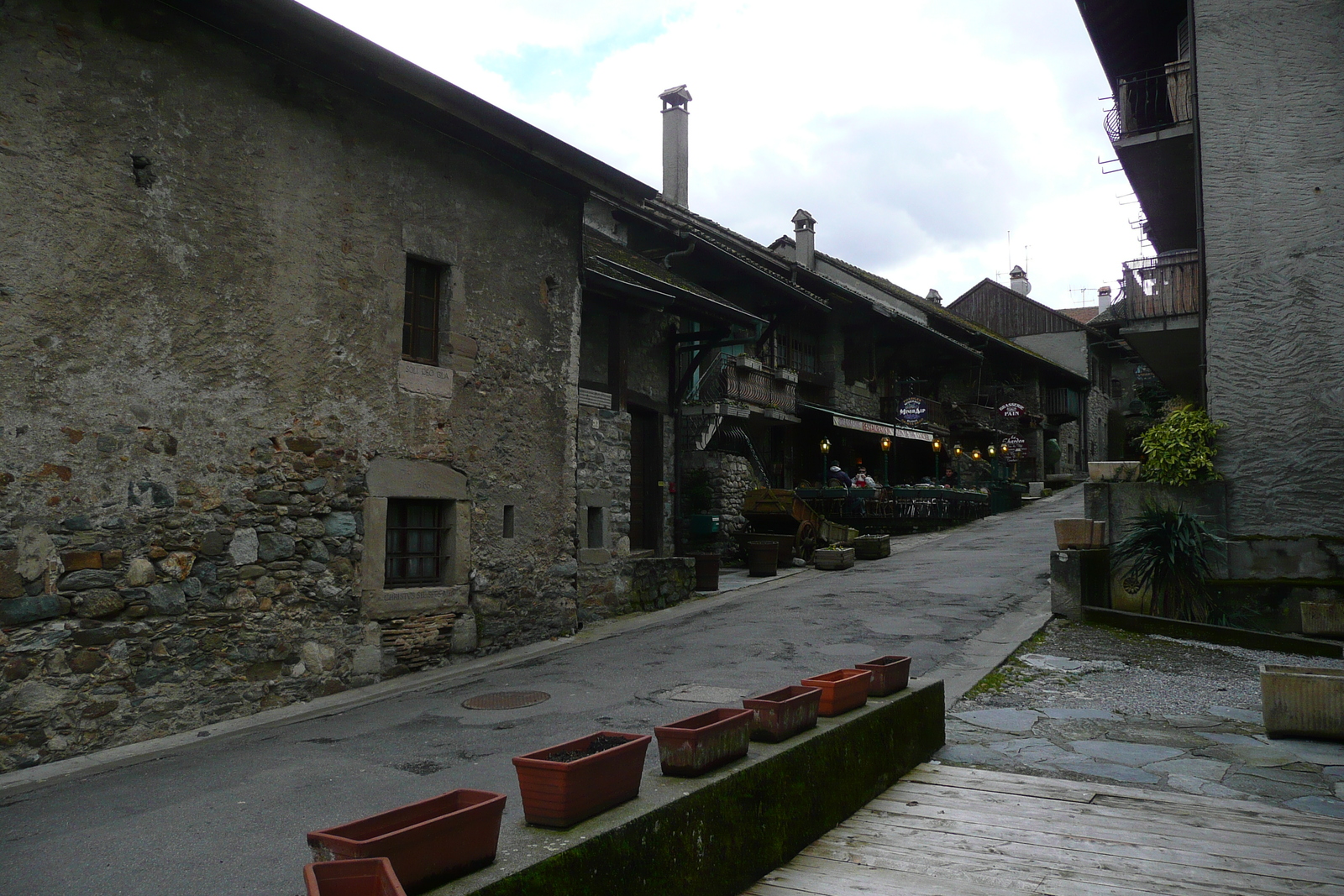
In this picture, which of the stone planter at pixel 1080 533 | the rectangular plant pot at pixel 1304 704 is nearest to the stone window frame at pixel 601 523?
the stone planter at pixel 1080 533

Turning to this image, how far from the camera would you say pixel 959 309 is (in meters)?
42.0

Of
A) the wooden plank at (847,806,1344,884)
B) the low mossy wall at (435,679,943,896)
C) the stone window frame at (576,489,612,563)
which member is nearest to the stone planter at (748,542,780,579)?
the stone window frame at (576,489,612,563)

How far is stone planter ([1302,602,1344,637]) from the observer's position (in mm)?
9797

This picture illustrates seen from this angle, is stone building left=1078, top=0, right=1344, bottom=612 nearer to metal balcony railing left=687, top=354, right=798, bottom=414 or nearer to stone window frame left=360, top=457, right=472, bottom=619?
metal balcony railing left=687, top=354, right=798, bottom=414

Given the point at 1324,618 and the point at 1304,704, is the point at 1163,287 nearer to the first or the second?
the point at 1324,618

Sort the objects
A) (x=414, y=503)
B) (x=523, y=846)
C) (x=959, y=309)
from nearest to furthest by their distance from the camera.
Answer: (x=523, y=846) < (x=414, y=503) < (x=959, y=309)

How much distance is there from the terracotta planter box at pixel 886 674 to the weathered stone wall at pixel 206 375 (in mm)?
5131

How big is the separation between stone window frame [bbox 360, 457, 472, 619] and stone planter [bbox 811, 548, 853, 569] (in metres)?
8.79

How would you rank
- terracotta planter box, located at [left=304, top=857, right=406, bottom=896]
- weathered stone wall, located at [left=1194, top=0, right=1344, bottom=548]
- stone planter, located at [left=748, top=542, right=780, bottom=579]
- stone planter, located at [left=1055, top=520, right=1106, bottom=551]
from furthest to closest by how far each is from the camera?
1. stone planter, located at [left=748, top=542, right=780, bottom=579]
2. stone planter, located at [left=1055, top=520, right=1106, bottom=551]
3. weathered stone wall, located at [left=1194, top=0, right=1344, bottom=548]
4. terracotta planter box, located at [left=304, top=857, right=406, bottom=896]

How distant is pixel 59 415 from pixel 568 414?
5.60 metres

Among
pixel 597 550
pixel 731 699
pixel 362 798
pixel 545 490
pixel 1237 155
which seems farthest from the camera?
pixel 597 550

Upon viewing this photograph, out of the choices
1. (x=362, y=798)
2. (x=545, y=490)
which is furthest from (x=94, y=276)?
(x=545, y=490)

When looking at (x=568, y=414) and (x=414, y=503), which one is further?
(x=568, y=414)

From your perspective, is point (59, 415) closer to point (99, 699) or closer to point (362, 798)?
point (99, 699)
